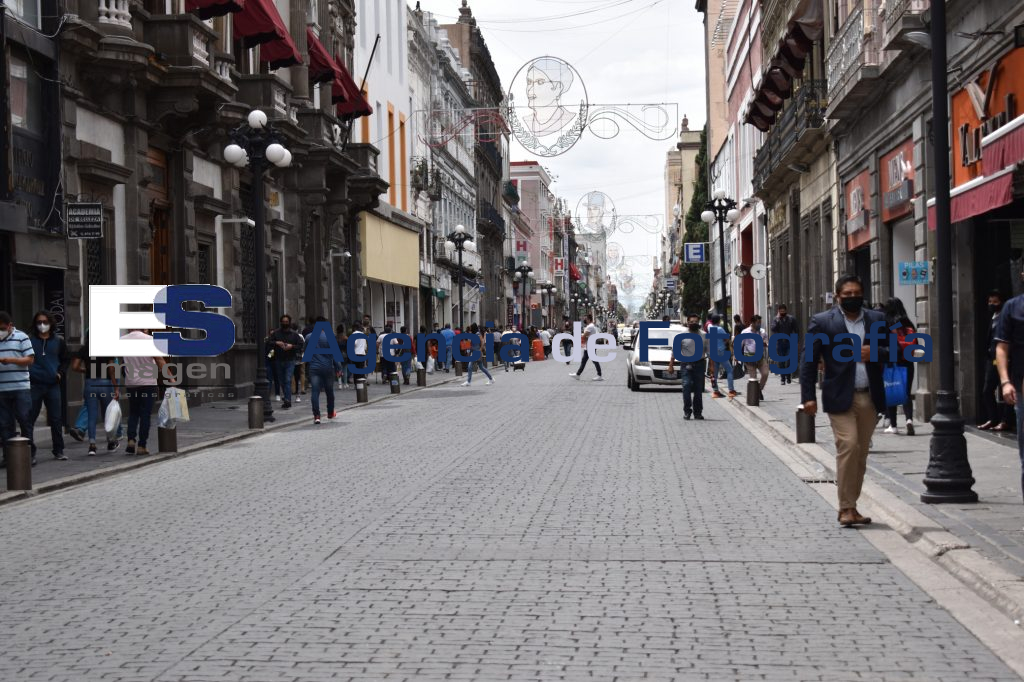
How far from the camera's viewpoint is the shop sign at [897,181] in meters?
20.8

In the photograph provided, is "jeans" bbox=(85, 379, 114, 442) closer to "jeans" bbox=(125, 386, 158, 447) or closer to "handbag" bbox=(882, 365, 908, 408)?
"jeans" bbox=(125, 386, 158, 447)

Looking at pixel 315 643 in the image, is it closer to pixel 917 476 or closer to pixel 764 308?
pixel 917 476

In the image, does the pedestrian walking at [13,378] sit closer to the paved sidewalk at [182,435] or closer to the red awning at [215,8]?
the paved sidewalk at [182,435]

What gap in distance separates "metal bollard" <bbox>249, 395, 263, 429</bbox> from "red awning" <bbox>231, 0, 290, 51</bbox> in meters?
11.0

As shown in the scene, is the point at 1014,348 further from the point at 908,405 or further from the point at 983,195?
the point at 908,405

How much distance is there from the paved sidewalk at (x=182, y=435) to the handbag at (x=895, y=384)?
9.29 m

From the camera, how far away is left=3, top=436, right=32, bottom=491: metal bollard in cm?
1279

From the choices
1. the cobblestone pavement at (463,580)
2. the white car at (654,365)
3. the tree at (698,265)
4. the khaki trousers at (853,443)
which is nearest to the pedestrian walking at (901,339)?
the cobblestone pavement at (463,580)

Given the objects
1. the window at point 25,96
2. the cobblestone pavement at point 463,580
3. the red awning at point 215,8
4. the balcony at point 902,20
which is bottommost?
the cobblestone pavement at point 463,580

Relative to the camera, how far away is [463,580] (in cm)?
778

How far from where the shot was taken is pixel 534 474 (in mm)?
13477

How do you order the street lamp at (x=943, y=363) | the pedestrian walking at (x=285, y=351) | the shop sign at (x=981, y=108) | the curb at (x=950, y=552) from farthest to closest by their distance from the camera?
1. the pedestrian walking at (x=285, y=351)
2. the shop sign at (x=981, y=108)
3. the street lamp at (x=943, y=363)
4. the curb at (x=950, y=552)

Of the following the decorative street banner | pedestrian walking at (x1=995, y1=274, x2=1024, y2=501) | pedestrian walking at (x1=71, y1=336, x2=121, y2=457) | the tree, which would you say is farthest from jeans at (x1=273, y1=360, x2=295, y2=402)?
the tree

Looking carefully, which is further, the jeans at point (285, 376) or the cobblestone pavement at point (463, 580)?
the jeans at point (285, 376)
